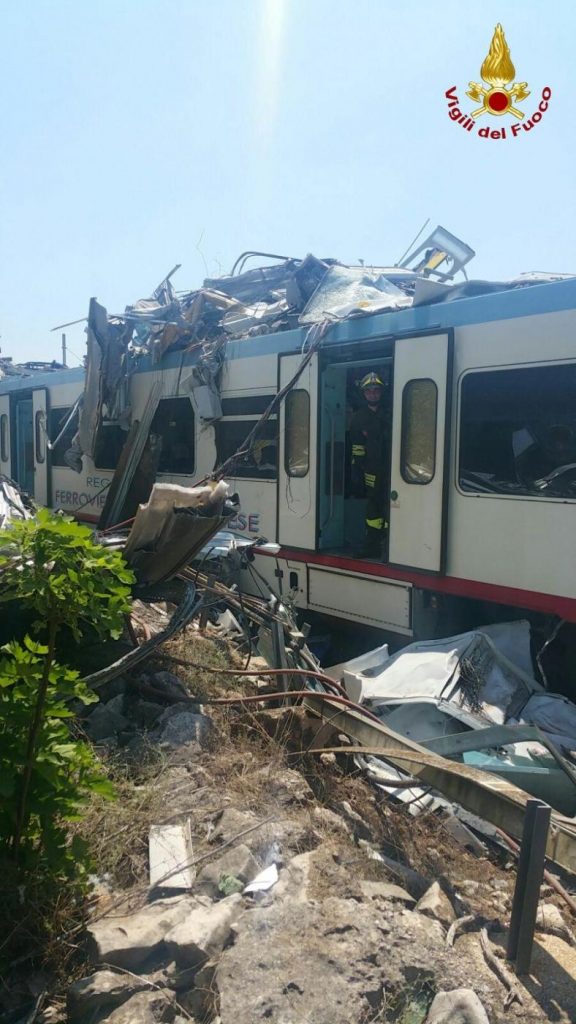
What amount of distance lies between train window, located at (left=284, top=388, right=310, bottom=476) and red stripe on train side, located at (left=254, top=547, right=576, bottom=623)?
768mm

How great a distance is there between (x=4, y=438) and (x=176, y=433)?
18.0ft

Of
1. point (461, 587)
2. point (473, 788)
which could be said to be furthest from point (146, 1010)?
point (461, 587)

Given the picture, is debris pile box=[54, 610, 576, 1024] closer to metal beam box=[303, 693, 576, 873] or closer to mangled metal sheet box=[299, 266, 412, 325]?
metal beam box=[303, 693, 576, 873]

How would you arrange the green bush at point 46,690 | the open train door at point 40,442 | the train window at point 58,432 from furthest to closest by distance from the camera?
the open train door at point 40,442 → the train window at point 58,432 → the green bush at point 46,690

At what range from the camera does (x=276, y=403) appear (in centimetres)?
652

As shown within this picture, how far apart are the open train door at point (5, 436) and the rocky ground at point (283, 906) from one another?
9008mm

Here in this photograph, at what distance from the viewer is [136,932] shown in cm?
235

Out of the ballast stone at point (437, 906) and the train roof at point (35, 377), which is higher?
the train roof at point (35, 377)

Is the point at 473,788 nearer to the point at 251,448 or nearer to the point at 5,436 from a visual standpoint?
the point at 251,448

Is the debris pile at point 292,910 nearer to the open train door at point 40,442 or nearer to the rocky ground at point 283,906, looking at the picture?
the rocky ground at point 283,906

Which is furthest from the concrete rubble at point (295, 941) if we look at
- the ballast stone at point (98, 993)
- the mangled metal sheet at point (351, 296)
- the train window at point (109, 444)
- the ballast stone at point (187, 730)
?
the train window at point (109, 444)

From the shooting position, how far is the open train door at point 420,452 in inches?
211

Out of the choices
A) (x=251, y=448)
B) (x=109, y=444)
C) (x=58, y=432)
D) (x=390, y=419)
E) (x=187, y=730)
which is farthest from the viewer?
(x=58, y=432)

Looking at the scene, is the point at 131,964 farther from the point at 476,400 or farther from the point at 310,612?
the point at 310,612
